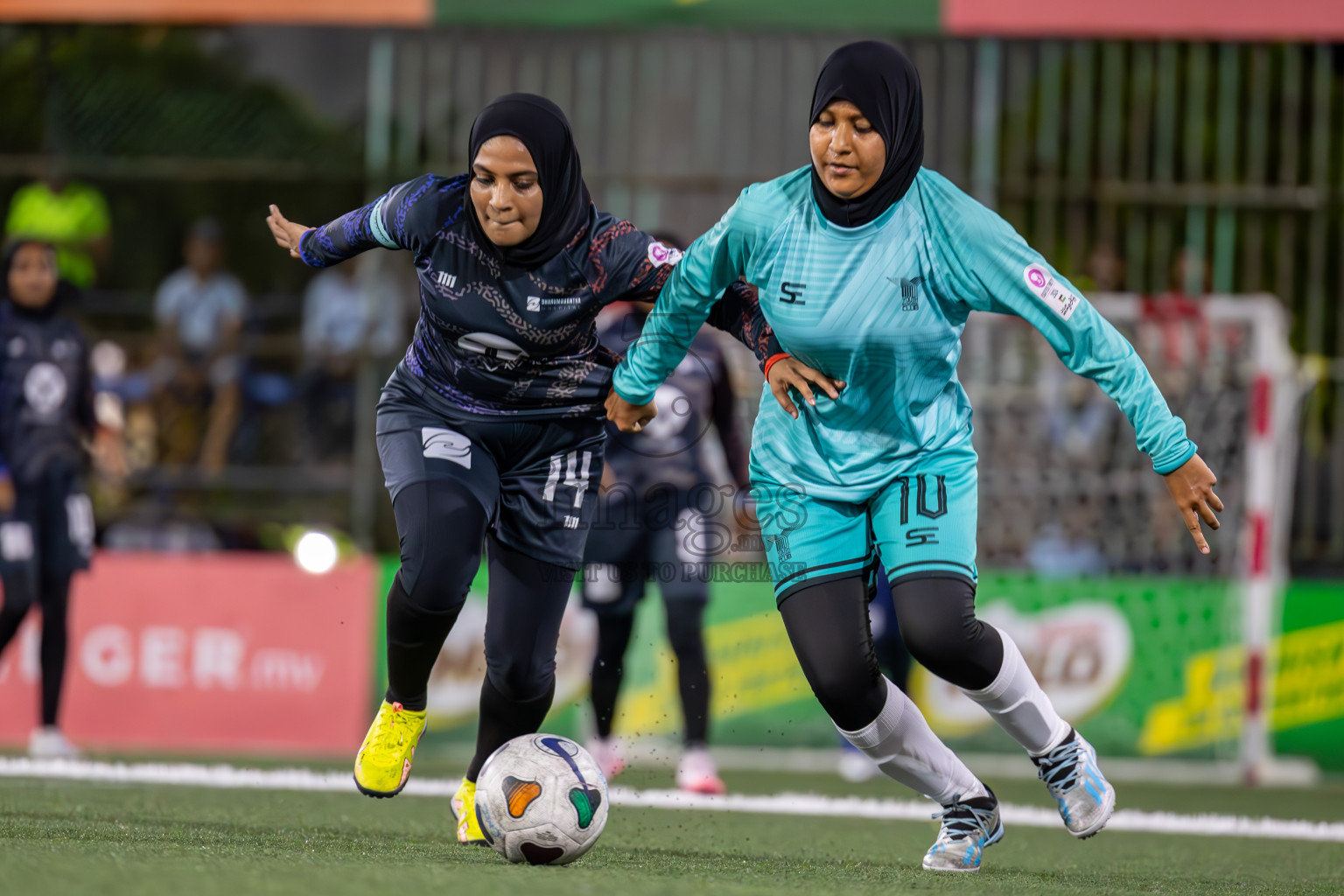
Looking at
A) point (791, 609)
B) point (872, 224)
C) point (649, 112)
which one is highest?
point (649, 112)

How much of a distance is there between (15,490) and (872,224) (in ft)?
18.3

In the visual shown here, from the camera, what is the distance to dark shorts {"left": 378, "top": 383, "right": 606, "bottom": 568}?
518 cm

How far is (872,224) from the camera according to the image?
484cm

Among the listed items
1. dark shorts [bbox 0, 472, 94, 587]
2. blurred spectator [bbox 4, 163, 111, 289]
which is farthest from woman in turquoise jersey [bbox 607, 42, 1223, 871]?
blurred spectator [bbox 4, 163, 111, 289]

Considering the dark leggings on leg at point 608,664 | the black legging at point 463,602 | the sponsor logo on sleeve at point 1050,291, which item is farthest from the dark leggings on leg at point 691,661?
the sponsor logo on sleeve at point 1050,291

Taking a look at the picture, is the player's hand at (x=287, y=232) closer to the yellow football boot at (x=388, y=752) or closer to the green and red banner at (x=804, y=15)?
the yellow football boot at (x=388, y=752)

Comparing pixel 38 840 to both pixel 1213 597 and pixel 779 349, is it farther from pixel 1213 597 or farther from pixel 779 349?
pixel 1213 597

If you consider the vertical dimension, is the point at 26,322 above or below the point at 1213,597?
above

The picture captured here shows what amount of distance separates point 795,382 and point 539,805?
4.58 ft

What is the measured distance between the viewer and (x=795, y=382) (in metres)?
4.92

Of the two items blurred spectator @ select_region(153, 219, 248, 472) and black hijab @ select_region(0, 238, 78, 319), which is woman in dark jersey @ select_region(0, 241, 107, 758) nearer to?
black hijab @ select_region(0, 238, 78, 319)

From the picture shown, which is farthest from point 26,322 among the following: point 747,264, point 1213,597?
point 1213,597

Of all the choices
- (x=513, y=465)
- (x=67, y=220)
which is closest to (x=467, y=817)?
(x=513, y=465)

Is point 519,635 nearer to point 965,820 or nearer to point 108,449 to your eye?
point 965,820
